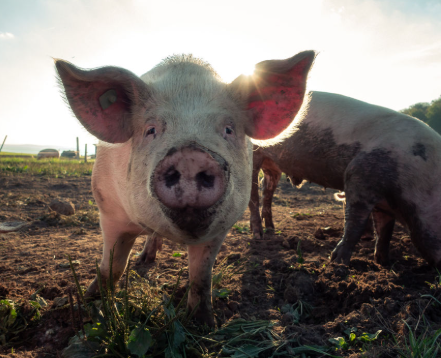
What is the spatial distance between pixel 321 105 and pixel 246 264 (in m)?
2.66

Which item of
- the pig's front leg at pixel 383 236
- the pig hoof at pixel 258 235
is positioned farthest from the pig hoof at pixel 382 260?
the pig hoof at pixel 258 235

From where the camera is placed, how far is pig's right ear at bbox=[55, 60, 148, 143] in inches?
79.3

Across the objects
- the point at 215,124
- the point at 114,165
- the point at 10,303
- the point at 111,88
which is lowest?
the point at 10,303

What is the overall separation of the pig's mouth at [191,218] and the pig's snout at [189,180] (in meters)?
0.03

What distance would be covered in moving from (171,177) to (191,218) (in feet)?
0.73

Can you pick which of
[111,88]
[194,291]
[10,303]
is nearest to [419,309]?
[194,291]

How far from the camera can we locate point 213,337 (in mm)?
A: 2047

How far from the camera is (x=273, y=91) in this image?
254cm

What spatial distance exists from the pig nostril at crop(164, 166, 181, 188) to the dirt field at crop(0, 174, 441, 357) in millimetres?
1162

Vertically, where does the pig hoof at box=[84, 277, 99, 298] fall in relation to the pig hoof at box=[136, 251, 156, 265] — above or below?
above

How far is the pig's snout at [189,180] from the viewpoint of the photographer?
1.54m

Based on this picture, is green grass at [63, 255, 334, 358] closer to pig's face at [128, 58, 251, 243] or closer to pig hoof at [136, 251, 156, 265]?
pig's face at [128, 58, 251, 243]

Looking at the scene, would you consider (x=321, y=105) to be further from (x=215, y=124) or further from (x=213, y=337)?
(x=213, y=337)

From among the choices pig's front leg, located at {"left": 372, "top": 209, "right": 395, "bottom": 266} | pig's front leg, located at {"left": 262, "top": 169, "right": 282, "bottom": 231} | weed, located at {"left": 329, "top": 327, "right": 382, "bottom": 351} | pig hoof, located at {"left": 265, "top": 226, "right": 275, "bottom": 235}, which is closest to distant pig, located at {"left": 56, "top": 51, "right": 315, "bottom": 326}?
weed, located at {"left": 329, "top": 327, "right": 382, "bottom": 351}
